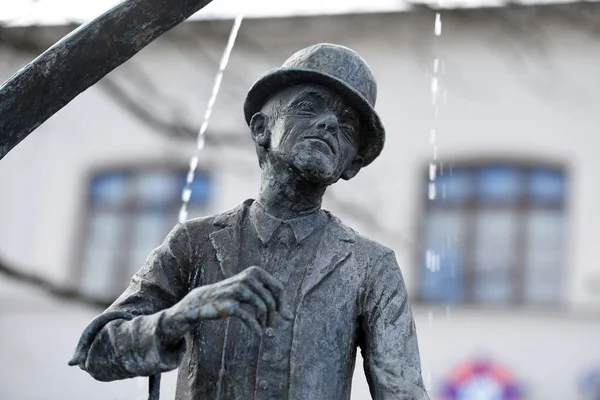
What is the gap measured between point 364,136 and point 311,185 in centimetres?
16

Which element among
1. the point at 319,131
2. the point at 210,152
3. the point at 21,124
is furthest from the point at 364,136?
the point at 210,152

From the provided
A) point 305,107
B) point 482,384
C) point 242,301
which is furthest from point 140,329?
point 482,384

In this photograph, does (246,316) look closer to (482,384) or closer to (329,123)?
(329,123)

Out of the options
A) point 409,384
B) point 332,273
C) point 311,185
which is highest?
point 311,185

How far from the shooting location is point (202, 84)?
14047 mm

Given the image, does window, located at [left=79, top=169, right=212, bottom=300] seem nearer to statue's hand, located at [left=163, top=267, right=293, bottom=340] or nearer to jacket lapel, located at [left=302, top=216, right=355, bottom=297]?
jacket lapel, located at [left=302, top=216, right=355, bottom=297]

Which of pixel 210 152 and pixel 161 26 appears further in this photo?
pixel 210 152

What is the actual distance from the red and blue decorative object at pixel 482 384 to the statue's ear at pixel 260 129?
406 inches

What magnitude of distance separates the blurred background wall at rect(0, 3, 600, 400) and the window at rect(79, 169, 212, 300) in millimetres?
17

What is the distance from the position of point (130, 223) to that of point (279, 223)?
11.8 metres

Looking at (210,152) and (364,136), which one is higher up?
(210,152)

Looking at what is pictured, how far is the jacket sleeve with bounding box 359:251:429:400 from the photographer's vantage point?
277 cm

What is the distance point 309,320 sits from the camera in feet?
9.10

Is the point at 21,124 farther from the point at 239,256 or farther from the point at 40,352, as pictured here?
the point at 40,352
